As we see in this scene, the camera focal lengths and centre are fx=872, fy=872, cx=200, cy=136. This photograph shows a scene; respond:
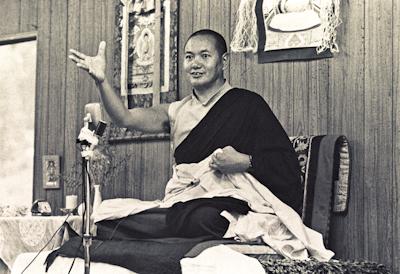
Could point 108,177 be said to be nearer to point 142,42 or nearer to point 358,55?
point 142,42

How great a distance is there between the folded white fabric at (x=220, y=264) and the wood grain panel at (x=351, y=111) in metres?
1.10

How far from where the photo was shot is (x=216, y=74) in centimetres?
449

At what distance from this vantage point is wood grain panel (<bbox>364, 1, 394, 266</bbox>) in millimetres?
4426

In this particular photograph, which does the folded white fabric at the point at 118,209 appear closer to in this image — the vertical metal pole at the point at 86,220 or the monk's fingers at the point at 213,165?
the monk's fingers at the point at 213,165

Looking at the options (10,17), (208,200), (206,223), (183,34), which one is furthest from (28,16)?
(206,223)

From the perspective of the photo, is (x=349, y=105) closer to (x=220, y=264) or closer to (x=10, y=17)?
(x=220, y=264)

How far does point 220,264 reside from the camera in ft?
11.6

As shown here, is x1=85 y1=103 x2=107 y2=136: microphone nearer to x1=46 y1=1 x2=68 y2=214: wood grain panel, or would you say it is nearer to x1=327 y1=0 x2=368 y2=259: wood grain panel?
x1=327 y1=0 x2=368 y2=259: wood grain panel

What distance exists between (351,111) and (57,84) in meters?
2.34

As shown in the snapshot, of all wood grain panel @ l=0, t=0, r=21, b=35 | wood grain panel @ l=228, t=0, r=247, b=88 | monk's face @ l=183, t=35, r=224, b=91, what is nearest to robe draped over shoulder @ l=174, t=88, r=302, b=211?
monk's face @ l=183, t=35, r=224, b=91

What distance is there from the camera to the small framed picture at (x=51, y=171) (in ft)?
19.7

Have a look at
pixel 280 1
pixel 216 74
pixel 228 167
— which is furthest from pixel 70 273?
pixel 280 1

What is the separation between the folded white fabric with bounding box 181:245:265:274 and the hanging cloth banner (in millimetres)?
1560

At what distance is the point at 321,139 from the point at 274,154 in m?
0.40
